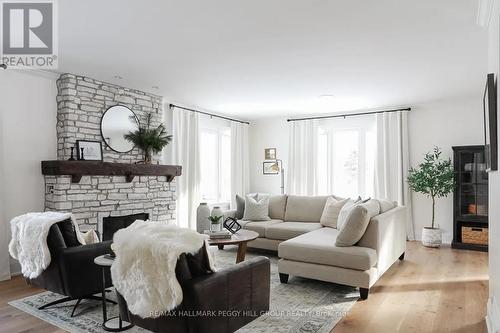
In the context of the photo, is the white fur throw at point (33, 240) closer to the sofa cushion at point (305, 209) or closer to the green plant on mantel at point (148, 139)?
the green plant on mantel at point (148, 139)

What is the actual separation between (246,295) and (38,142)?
3.39 metres

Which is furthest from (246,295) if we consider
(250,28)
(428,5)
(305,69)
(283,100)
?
(283,100)

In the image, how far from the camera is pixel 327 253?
3410 millimetres

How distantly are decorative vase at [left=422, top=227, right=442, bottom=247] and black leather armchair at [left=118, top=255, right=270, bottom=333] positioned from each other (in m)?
4.17

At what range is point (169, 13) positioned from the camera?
266cm

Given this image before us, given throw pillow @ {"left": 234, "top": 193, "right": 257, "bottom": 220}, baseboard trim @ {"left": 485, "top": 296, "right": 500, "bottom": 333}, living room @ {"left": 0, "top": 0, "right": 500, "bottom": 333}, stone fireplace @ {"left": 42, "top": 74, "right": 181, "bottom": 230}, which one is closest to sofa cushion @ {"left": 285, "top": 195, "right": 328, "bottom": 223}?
living room @ {"left": 0, "top": 0, "right": 500, "bottom": 333}

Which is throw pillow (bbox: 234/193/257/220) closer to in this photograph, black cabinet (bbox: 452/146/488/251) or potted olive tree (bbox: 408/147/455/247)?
potted olive tree (bbox: 408/147/455/247)

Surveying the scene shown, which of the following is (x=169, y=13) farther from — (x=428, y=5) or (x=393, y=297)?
(x=393, y=297)

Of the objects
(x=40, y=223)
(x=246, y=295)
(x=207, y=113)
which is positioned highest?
(x=207, y=113)

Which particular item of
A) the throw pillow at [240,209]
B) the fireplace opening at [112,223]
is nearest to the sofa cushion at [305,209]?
the throw pillow at [240,209]

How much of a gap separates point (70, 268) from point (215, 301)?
57.0 inches

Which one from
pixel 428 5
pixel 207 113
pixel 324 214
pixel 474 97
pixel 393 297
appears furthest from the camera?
pixel 207 113

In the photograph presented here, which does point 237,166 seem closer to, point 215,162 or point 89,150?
point 215,162

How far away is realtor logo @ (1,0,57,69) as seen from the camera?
2.66 metres
